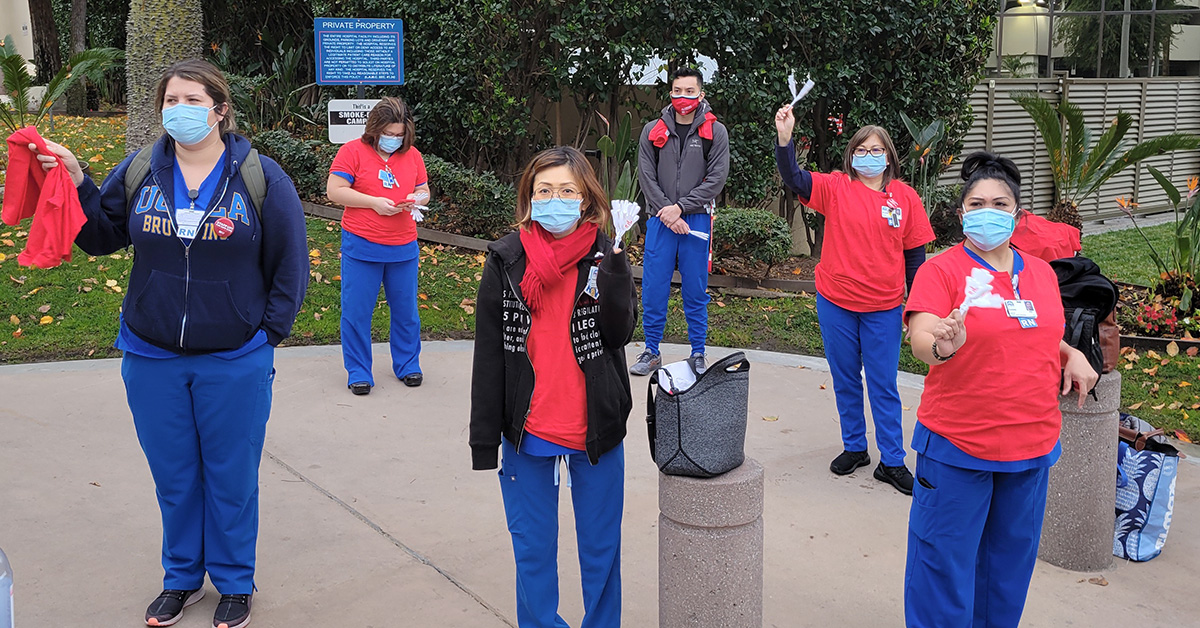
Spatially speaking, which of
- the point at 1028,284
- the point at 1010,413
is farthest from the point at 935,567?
the point at 1028,284

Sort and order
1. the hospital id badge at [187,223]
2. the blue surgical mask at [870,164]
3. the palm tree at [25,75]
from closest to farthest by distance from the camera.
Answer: the hospital id badge at [187,223] → the blue surgical mask at [870,164] → the palm tree at [25,75]

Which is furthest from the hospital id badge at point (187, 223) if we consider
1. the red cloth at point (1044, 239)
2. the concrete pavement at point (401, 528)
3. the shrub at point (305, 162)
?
the shrub at point (305, 162)

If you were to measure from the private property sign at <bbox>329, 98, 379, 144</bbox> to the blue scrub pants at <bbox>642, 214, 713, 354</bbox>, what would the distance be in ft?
13.5

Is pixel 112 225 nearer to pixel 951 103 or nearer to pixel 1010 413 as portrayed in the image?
pixel 1010 413

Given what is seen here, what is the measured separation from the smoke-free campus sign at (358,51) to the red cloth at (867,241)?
6.68 m

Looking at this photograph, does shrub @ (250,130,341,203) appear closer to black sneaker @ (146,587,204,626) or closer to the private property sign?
the private property sign

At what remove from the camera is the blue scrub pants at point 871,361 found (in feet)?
18.6

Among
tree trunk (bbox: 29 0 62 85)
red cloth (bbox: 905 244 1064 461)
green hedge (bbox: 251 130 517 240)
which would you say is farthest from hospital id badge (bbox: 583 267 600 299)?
tree trunk (bbox: 29 0 62 85)

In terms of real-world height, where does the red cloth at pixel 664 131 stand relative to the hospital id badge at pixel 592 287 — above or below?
above

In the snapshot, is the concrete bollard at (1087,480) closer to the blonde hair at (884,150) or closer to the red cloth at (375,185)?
the blonde hair at (884,150)

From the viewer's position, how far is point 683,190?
777 cm

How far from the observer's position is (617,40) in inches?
454

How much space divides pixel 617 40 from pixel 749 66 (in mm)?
1431

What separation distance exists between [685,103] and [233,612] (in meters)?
4.87
